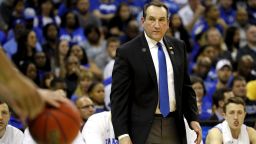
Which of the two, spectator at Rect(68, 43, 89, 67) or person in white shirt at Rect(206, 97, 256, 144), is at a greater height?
spectator at Rect(68, 43, 89, 67)

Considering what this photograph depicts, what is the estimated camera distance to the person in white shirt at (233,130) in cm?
741

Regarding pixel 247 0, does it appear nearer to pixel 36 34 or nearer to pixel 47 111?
pixel 36 34

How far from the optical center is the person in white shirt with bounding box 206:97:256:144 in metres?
7.41

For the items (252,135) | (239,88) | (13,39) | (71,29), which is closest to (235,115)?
(252,135)

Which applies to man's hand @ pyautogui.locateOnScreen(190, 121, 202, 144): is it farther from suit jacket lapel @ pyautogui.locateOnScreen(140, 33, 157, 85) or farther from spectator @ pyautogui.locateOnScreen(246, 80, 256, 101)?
spectator @ pyautogui.locateOnScreen(246, 80, 256, 101)

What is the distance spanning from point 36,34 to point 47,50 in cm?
41

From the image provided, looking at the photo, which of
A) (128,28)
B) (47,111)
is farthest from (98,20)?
(47,111)

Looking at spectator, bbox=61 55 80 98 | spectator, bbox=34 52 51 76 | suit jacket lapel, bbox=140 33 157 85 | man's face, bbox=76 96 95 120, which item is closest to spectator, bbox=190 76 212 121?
man's face, bbox=76 96 95 120

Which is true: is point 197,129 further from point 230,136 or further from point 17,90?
point 17,90

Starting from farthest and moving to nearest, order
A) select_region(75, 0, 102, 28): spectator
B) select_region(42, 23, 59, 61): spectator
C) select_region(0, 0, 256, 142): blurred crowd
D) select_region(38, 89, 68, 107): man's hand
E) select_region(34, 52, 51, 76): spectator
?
select_region(75, 0, 102, 28): spectator
select_region(42, 23, 59, 61): spectator
select_region(34, 52, 51, 76): spectator
select_region(0, 0, 256, 142): blurred crowd
select_region(38, 89, 68, 107): man's hand

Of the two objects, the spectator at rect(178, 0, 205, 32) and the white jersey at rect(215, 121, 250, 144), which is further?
the spectator at rect(178, 0, 205, 32)

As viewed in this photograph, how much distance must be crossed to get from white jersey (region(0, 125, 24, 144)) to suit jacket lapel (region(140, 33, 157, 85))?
1887mm

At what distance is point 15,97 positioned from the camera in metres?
3.21

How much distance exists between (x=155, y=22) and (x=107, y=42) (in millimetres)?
6343
